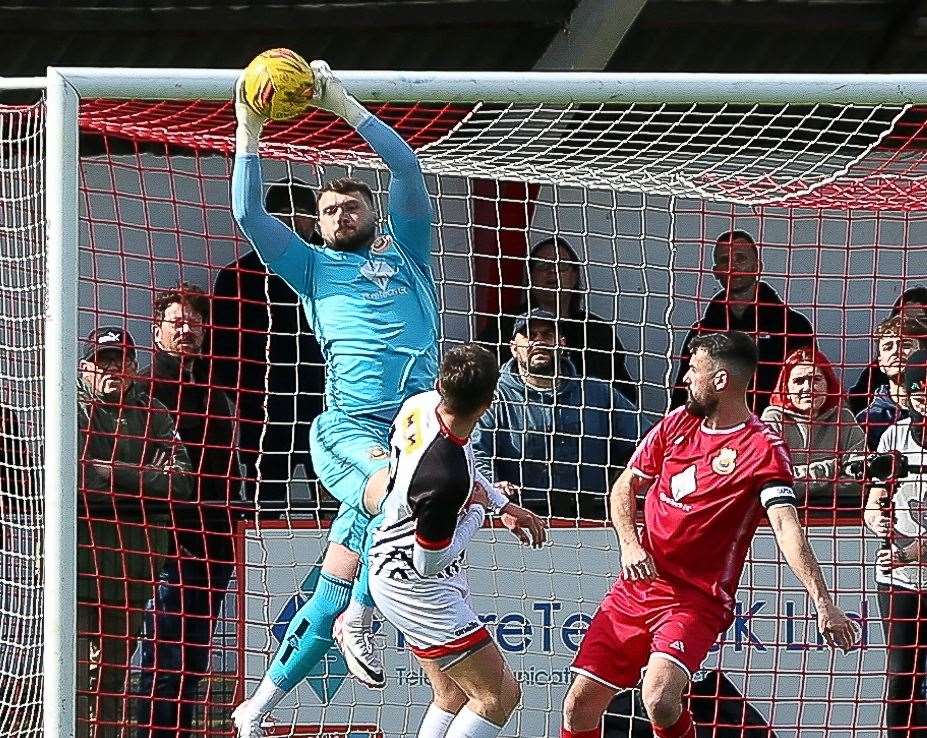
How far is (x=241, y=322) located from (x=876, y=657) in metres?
2.91

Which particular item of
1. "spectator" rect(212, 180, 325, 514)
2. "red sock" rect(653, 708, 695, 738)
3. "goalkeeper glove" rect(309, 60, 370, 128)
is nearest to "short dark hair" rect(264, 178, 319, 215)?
"spectator" rect(212, 180, 325, 514)

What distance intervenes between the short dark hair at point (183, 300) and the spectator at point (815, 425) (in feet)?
7.35

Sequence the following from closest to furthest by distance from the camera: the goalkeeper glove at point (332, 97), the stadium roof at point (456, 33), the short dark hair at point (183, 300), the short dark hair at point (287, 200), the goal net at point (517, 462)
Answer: the goalkeeper glove at point (332, 97) < the goal net at point (517, 462) < the short dark hair at point (183, 300) < the short dark hair at point (287, 200) < the stadium roof at point (456, 33)

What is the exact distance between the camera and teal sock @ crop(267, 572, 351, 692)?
232 inches

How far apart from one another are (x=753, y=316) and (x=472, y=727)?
2398 mm

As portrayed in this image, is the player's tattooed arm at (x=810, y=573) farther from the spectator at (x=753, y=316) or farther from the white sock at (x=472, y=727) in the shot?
the spectator at (x=753, y=316)

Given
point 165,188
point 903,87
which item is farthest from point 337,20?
point 903,87

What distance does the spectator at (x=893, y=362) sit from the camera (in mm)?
6727

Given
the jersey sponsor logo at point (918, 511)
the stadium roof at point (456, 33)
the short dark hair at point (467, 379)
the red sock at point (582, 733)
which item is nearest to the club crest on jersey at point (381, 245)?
the short dark hair at point (467, 379)

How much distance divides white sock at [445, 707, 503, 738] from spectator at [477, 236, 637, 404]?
189 cm

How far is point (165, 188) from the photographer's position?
26.1ft

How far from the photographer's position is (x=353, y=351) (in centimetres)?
578

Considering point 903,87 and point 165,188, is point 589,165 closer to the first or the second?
point 903,87

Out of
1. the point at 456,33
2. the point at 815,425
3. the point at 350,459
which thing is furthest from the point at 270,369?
the point at 456,33
